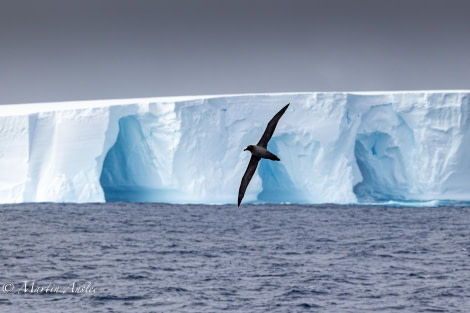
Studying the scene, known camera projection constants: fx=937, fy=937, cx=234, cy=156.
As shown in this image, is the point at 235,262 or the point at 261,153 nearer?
the point at 261,153

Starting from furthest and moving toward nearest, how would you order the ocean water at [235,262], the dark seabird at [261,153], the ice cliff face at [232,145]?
the ice cliff face at [232,145] → the ocean water at [235,262] → the dark seabird at [261,153]

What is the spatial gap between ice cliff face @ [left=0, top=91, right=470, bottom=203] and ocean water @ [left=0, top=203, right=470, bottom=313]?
106 cm

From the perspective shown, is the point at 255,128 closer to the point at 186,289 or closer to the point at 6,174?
the point at 6,174

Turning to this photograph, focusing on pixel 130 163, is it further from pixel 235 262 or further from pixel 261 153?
pixel 261 153

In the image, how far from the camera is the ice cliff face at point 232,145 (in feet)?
76.8

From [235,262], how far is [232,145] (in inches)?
283

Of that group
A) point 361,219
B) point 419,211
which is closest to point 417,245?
point 361,219

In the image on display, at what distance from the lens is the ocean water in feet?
41.5

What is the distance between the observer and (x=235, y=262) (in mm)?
16734

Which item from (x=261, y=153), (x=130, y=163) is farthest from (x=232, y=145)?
(x=261, y=153)

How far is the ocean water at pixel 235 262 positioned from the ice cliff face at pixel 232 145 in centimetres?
106

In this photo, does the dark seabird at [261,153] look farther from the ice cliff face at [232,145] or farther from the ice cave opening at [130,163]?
the ice cave opening at [130,163]

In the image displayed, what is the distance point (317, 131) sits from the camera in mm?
23312

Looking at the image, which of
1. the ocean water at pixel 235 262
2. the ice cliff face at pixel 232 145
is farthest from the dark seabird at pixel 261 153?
the ice cliff face at pixel 232 145
